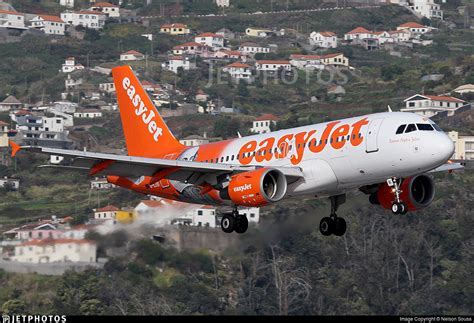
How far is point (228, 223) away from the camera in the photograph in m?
57.1

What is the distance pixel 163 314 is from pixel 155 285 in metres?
18.2

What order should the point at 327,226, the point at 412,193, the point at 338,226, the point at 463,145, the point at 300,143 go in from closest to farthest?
the point at 300,143, the point at 412,193, the point at 338,226, the point at 327,226, the point at 463,145

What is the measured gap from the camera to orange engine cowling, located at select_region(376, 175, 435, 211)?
186ft

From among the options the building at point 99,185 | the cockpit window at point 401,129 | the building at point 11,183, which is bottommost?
the building at point 11,183

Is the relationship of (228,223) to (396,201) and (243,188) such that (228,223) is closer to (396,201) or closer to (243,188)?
(243,188)

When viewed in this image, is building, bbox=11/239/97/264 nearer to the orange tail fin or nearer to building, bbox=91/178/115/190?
the orange tail fin

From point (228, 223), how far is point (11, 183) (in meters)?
136

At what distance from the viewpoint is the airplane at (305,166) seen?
52875mm

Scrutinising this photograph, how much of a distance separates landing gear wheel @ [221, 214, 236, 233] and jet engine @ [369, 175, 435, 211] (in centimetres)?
612

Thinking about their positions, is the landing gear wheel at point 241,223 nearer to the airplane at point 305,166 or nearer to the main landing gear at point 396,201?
the airplane at point 305,166

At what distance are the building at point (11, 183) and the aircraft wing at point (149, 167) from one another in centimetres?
12957

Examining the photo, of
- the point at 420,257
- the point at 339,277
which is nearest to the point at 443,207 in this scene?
the point at 420,257

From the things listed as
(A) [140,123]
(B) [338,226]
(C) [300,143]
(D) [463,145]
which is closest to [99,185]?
(D) [463,145]

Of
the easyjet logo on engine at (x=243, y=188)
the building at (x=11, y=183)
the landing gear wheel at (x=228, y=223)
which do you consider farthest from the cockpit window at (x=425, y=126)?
the building at (x=11, y=183)
